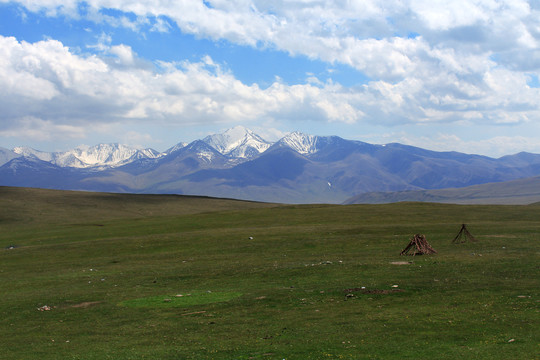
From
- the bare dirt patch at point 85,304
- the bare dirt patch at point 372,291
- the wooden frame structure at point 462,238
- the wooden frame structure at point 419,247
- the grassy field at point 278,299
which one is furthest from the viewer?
the wooden frame structure at point 462,238

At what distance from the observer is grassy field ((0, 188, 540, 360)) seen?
18.0 meters

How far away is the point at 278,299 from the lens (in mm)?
26281

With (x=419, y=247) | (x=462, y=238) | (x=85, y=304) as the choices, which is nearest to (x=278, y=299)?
(x=85, y=304)

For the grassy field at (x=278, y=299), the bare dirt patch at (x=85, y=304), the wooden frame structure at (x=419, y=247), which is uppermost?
the wooden frame structure at (x=419, y=247)

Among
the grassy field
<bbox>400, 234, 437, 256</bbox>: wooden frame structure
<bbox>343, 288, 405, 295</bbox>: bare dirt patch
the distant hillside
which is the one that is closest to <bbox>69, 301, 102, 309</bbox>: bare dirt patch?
the grassy field

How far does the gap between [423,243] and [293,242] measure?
659 inches

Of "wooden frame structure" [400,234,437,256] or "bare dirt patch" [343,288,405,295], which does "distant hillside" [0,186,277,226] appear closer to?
"wooden frame structure" [400,234,437,256]

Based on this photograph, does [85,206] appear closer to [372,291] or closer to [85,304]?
[85,304]

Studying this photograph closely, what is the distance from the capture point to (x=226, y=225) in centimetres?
8444

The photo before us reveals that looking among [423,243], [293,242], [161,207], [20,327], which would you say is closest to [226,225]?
[293,242]

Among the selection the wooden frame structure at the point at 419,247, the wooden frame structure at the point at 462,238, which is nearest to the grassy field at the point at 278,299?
the wooden frame structure at the point at 462,238

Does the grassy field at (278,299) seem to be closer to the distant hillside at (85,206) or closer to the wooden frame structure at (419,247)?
the wooden frame structure at (419,247)

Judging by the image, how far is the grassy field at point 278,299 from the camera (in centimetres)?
1797

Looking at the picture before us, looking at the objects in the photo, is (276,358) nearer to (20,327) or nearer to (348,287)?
(348,287)
